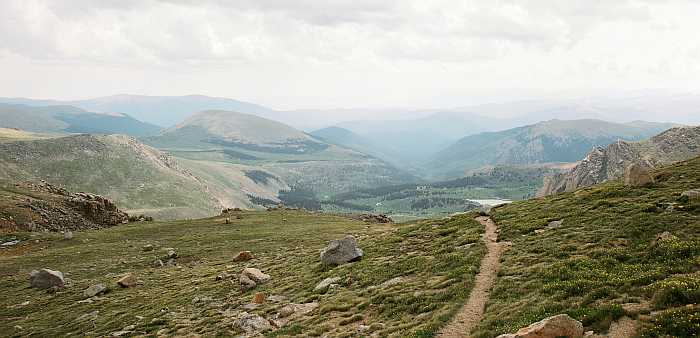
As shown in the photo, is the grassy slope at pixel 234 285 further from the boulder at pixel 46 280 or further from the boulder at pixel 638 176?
the boulder at pixel 638 176

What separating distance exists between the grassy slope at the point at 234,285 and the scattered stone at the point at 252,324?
102cm

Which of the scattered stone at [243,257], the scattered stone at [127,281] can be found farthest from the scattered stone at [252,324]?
the scattered stone at [243,257]

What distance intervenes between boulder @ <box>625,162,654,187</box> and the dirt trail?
1697cm

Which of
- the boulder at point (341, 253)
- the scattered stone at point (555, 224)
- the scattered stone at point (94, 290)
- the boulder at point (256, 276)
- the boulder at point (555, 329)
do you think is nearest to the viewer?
the boulder at point (555, 329)

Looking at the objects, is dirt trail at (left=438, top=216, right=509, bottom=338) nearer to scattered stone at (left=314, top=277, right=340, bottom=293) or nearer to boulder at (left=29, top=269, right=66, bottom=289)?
scattered stone at (left=314, top=277, right=340, bottom=293)

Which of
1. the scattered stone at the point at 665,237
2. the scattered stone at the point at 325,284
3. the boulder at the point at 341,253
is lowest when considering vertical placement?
the scattered stone at the point at 325,284

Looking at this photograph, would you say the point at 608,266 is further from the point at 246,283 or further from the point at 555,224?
the point at 246,283

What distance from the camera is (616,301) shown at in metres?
18.4

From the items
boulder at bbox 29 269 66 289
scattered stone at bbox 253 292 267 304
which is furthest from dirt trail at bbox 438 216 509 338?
boulder at bbox 29 269 66 289

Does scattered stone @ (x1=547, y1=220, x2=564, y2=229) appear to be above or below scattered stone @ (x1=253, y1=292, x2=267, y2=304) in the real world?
above

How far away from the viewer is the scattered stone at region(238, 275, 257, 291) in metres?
36.7

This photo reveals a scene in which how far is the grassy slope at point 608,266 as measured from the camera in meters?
17.1

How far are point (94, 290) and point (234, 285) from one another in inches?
583

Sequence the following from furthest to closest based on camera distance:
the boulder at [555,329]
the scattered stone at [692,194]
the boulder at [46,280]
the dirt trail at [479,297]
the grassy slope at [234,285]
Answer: the boulder at [46,280], the scattered stone at [692,194], the grassy slope at [234,285], the dirt trail at [479,297], the boulder at [555,329]
